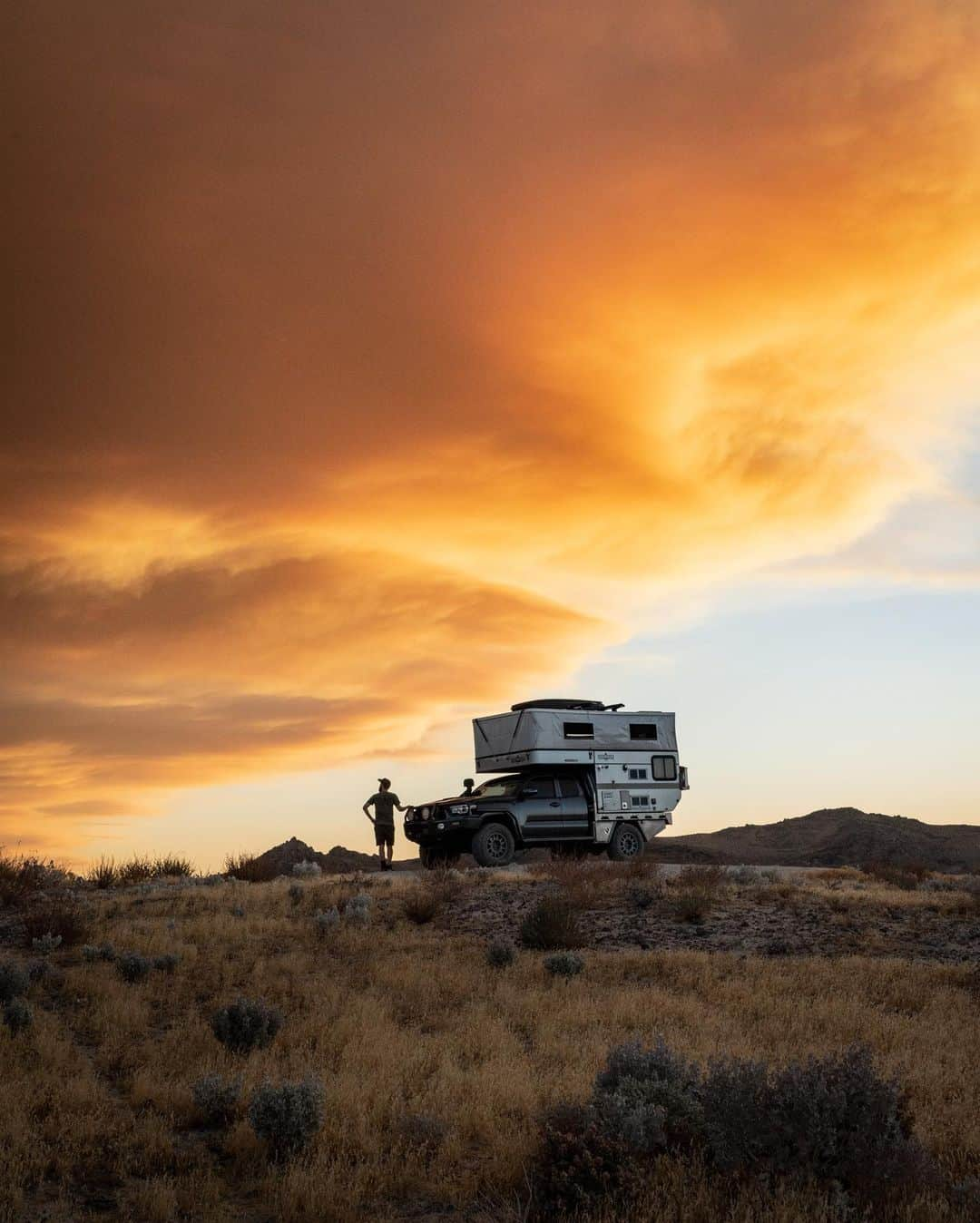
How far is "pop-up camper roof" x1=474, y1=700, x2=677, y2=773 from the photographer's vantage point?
25.7m

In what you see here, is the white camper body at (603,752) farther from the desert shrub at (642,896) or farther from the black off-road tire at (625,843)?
the desert shrub at (642,896)

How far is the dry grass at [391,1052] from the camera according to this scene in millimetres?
7438

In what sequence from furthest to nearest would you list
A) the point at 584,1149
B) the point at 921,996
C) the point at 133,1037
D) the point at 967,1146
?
1. the point at 921,996
2. the point at 133,1037
3. the point at 967,1146
4. the point at 584,1149

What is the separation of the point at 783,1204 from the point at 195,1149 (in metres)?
4.49

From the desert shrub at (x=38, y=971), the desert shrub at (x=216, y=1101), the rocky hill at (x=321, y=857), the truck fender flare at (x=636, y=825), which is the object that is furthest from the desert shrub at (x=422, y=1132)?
the rocky hill at (x=321, y=857)

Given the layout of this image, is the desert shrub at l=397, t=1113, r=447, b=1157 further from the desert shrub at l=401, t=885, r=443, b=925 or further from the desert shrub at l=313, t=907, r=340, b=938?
the desert shrub at l=401, t=885, r=443, b=925

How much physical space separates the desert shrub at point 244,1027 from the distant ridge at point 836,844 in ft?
98.2

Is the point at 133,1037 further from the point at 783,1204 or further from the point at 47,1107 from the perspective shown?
the point at 783,1204

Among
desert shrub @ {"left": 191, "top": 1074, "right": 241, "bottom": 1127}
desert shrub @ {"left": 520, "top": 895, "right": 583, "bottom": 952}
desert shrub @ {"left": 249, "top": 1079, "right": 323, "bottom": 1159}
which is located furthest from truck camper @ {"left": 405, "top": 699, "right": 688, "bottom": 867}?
desert shrub @ {"left": 249, "top": 1079, "right": 323, "bottom": 1159}

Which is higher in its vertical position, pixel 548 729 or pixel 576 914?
pixel 548 729

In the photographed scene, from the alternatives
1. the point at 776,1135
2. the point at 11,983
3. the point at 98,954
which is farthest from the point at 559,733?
the point at 776,1135

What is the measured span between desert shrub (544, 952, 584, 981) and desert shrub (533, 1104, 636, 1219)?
690 cm

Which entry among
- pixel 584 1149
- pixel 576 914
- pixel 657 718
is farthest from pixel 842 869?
pixel 584 1149

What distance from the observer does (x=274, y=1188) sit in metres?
7.52
